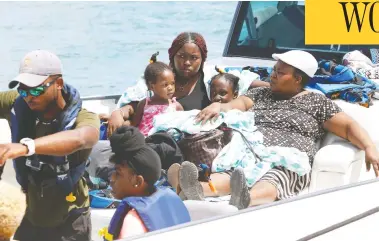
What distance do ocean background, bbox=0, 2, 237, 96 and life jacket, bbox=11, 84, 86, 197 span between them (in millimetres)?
9970

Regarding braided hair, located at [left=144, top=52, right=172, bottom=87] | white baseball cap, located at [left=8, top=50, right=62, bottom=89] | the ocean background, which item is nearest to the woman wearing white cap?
braided hair, located at [left=144, top=52, right=172, bottom=87]

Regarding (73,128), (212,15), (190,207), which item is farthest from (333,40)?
(212,15)

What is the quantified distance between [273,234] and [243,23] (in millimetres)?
3226

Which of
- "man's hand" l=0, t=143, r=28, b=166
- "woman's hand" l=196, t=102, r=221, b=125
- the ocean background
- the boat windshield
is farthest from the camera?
the ocean background

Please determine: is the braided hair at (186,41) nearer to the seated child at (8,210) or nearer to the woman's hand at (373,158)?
the woman's hand at (373,158)

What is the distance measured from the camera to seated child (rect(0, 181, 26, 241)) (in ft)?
5.11

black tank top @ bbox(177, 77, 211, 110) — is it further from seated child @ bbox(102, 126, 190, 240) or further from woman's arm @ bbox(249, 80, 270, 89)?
seated child @ bbox(102, 126, 190, 240)

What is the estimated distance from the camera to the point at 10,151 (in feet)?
6.73

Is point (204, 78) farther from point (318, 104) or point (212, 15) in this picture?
point (212, 15)

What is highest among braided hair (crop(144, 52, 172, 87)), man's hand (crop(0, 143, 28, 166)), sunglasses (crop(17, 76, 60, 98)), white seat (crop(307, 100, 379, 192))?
sunglasses (crop(17, 76, 60, 98))

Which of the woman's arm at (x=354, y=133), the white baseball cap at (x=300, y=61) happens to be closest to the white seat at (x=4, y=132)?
the white baseball cap at (x=300, y=61)

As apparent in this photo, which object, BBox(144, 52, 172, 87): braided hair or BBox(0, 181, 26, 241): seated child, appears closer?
BBox(0, 181, 26, 241): seated child

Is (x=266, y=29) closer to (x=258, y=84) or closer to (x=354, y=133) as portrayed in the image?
(x=258, y=84)

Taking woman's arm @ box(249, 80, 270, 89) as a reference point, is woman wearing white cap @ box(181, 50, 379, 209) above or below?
below
